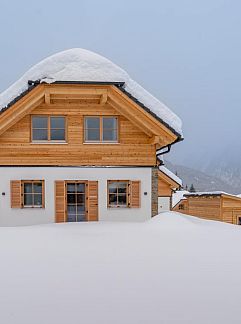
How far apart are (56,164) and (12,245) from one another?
5.03 m

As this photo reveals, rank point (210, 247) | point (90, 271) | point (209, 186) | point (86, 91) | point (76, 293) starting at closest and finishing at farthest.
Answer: point (76, 293) → point (90, 271) → point (210, 247) → point (86, 91) → point (209, 186)

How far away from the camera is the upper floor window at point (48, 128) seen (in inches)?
530

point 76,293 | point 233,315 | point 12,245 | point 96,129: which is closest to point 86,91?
point 96,129

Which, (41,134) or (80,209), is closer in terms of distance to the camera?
(41,134)

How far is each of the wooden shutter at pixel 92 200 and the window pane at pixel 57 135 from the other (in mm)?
2300

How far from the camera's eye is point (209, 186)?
185500mm

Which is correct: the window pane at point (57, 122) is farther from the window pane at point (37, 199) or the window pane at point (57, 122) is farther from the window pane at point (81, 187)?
the window pane at point (37, 199)

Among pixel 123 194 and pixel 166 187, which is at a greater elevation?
pixel 123 194

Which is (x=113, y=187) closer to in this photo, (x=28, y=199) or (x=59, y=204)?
(x=59, y=204)

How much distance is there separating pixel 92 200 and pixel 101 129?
3.11 meters

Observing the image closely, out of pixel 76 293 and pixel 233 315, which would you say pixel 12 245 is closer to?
pixel 76 293

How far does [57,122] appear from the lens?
13.6 meters

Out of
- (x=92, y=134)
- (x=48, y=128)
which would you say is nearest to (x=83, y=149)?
(x=92, y=134)

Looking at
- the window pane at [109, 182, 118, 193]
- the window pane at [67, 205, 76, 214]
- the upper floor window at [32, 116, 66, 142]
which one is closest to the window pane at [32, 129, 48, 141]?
the upper floor window at [32, 116, 66, 142]
